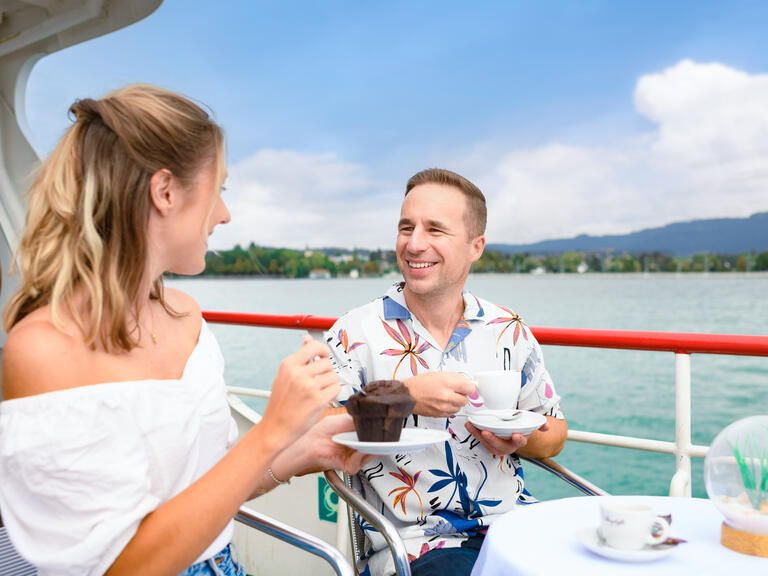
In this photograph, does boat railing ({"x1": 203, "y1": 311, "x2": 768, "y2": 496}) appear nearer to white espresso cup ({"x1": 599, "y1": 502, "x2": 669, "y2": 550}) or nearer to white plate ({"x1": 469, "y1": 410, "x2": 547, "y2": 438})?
white plate ({"x1": 469, "y1": 410, "x2": 547, "y2": 438})

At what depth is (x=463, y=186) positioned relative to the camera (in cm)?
212

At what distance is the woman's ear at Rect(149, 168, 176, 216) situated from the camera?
1131 mm

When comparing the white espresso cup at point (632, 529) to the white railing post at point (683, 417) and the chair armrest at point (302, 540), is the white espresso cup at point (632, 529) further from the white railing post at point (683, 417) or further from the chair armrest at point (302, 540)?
the white railing post at point (683, 417)

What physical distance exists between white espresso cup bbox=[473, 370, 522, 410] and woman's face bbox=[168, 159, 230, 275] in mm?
775

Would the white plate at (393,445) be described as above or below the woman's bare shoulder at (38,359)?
below

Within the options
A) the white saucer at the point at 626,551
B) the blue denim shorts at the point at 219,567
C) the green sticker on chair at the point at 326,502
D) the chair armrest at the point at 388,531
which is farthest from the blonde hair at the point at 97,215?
the green sticker on chair at the point at 326,502

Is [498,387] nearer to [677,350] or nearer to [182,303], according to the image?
[677,350]

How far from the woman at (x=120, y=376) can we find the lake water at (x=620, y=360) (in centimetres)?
38

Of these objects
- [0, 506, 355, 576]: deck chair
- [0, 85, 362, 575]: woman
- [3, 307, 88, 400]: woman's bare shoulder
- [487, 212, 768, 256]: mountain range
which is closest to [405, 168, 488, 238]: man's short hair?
[0, 85, 362, 575]: woman

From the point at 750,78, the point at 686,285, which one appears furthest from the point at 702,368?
the point at 686,285

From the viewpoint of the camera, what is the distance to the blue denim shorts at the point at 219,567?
1.28 metres

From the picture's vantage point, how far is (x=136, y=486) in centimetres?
102

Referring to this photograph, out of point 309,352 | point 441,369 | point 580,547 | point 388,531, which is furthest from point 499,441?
point 309,352

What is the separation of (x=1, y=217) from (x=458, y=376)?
3630mm
